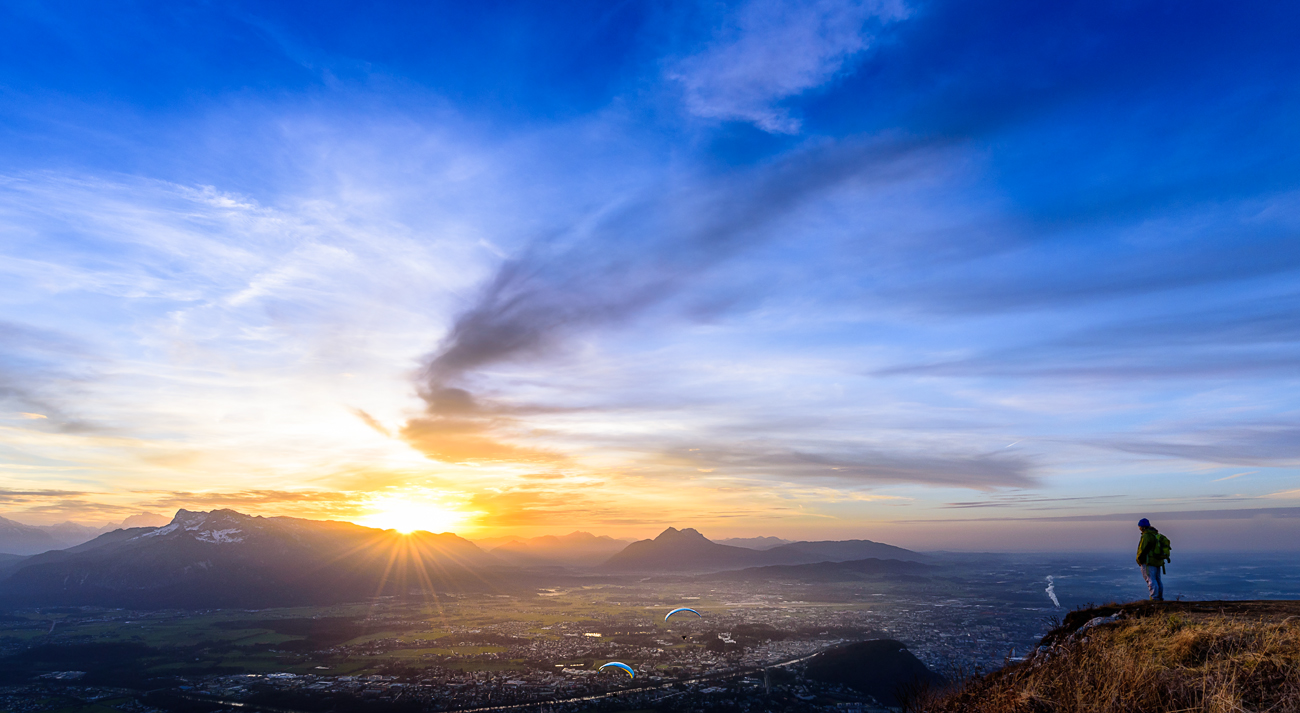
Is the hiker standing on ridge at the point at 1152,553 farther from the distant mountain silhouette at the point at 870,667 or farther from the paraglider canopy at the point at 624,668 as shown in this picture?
the distant mountain silhouette at the point at 870,667

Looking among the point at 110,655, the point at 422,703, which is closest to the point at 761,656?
the point at 422,703

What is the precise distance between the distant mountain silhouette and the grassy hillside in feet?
379

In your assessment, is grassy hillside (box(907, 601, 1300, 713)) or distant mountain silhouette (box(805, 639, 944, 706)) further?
distant mountain silhouette (box(805, 639, 944, 706))

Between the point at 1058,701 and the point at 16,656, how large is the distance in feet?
911

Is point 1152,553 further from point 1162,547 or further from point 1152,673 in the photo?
point 1152,673

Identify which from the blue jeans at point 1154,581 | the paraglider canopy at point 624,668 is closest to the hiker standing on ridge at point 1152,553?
the blue jeans at point 1154,581

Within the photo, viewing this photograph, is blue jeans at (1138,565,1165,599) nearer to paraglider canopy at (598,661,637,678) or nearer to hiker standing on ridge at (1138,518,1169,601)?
hiker standing on ridge at (1138,518,1169,601)

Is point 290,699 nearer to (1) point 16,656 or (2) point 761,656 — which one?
(2) point 761,656

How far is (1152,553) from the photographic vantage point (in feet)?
73.8

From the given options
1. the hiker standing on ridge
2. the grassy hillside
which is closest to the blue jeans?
the hiker standing on ridge

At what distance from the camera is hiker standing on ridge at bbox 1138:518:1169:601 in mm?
22219

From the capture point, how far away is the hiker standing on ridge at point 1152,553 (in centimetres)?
2222

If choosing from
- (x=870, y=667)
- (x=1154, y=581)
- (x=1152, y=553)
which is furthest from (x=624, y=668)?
(x=1152, y=553)

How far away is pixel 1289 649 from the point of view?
1264 centimetres
